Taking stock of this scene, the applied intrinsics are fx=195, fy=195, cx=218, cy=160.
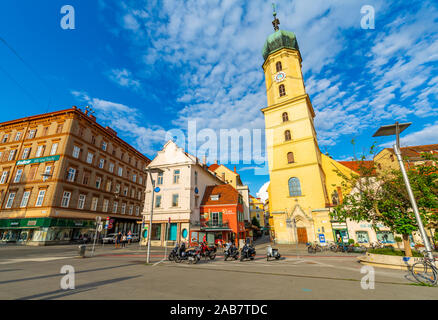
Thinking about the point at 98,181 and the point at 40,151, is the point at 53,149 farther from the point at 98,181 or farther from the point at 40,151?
the point at 98,181

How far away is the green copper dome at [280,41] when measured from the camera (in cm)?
3472

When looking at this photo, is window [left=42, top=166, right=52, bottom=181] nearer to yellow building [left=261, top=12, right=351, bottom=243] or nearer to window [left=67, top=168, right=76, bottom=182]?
window [left=67, top=168, right=76, bottom=182]

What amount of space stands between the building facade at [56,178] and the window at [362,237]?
35082 mm

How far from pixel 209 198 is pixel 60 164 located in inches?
892

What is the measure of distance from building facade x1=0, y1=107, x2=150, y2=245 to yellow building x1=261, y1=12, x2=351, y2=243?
90.9 ft

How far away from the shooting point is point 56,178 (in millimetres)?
28109

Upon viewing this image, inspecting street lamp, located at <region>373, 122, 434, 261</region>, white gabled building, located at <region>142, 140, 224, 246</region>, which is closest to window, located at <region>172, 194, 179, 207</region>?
white gabled building, located at <region>142, 140, 224, 246</region>

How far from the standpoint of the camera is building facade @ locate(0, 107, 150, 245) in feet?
89.8

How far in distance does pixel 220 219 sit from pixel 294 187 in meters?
12.0

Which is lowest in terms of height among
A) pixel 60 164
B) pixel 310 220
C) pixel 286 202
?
pixel 310 220

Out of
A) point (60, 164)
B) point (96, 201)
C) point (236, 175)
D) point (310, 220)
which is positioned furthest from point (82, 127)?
point (310, 220)

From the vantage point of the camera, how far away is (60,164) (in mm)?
28750

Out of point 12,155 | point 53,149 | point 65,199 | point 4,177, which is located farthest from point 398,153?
point 12,155
